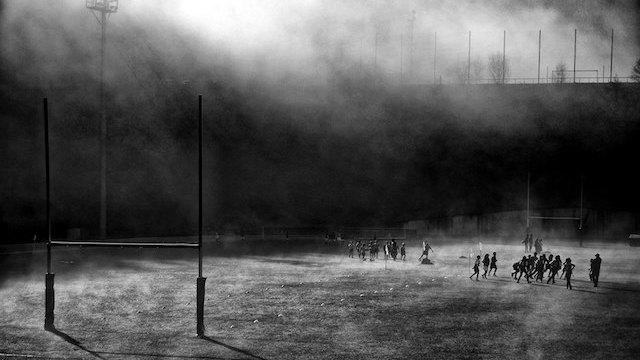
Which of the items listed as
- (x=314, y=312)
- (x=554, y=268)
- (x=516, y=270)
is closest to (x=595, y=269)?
(x=554, y=268)

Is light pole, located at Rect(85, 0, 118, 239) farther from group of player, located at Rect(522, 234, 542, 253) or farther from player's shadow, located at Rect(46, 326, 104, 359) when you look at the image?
group of player, located at Rect(522, 234, 542, 253)

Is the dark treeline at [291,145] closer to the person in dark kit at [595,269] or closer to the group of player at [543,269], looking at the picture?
the group of player at [543,269]

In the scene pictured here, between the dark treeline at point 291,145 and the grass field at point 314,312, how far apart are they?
78.1ft

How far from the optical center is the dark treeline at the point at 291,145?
55688 millimetres

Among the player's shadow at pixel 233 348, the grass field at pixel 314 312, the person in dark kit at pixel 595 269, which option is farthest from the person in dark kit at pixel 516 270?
the player's shadow at pixel 233 348

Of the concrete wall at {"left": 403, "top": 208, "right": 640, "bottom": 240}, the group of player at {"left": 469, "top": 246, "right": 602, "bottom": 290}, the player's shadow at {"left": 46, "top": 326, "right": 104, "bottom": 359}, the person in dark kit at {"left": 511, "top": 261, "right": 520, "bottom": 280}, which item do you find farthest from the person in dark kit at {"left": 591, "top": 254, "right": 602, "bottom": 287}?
the concrete wall at {"left": 403, "top": 208, "right": 640, "bottom": 240}

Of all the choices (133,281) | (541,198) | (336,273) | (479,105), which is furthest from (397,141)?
(133,281)

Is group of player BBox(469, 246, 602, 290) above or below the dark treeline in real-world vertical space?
below

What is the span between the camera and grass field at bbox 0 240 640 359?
52.6 feet

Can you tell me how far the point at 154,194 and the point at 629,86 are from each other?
48.1 metres

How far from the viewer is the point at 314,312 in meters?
20.5

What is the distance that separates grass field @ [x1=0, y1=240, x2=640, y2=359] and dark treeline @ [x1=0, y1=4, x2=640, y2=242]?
78.1ft

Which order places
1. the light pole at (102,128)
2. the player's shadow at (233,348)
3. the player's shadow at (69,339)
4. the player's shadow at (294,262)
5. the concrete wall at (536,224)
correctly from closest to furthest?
the player's shadow at (233,348) → the player's shadow at (69,339) → the player's shadow at (294,262) → the light pole at (102,128) → the concrete wall at (536,224)

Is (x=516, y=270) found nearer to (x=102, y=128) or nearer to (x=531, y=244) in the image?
(x=531, y=244)
